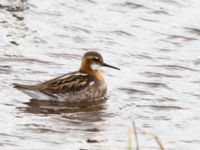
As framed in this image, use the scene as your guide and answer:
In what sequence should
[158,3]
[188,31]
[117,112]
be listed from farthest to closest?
[158,3]
[188,31]
[117,112]

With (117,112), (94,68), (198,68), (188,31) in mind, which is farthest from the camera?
(188,31)

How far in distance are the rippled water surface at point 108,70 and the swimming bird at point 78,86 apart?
182 mm

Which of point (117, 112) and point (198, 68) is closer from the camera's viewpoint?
point (117, 112)

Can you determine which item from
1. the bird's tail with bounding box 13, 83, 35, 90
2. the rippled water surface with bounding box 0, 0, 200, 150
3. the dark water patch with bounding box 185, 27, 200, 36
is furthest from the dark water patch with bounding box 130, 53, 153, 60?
the bird's tail with bounding box 13, 83, 35, 90

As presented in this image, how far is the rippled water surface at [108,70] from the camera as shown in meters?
12.2

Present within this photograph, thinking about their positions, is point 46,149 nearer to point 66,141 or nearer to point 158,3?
point 66,141

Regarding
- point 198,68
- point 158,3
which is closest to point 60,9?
point 158,3

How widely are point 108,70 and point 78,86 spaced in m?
1.71

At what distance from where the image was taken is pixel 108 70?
16.2 m

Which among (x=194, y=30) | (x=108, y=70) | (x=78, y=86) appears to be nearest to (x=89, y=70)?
(x=78, y=86)

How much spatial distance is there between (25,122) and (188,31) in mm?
6721

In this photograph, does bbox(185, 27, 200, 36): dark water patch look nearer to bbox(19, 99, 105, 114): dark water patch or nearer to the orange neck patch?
the orange neck patch

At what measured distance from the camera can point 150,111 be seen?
44.7 feet

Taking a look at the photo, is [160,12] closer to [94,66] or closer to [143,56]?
[143,56]
